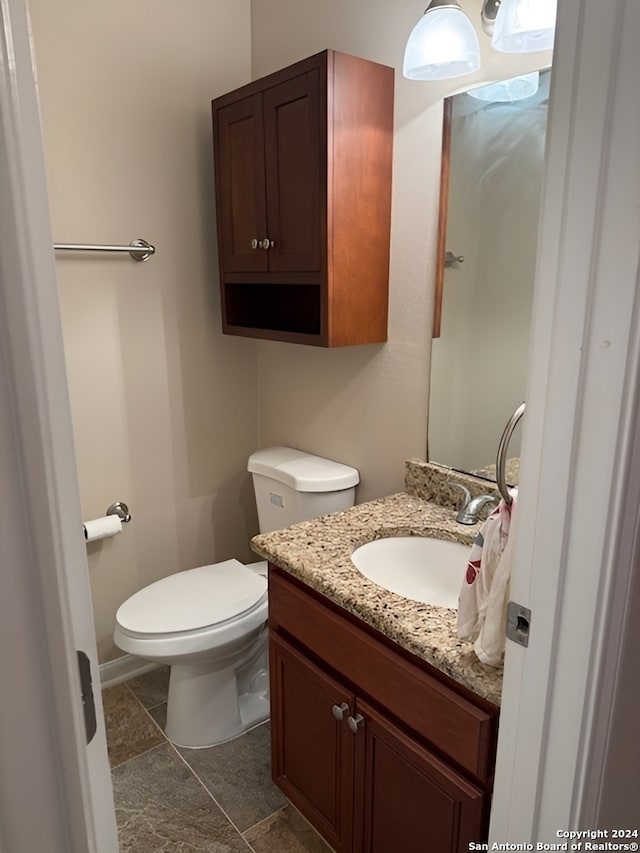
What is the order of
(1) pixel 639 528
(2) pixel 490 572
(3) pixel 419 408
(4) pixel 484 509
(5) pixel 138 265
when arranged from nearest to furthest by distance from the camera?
(1) pixel 639 528
(2) pixel 490 572
(4) pixel 484 509
(3) pixel 419 408
(5) pixel 138 265

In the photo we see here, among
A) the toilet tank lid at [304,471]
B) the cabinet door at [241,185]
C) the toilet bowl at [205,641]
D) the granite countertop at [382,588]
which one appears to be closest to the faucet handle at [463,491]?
the granite countertop at [382,588]

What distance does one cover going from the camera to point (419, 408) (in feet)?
5.90

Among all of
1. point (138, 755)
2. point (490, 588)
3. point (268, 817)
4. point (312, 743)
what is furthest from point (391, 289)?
point (138, 755)

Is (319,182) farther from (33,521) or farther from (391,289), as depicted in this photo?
(33,521)

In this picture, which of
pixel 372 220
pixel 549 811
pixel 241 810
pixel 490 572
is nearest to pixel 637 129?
pixel 490 572

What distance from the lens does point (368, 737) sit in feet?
4.26

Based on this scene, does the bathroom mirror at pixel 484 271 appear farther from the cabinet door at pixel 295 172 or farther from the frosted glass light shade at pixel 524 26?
the cabinet door at pixel 295 172

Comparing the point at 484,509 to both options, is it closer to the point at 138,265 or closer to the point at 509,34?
the point at 509,34

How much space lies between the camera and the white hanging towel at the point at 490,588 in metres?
0.97

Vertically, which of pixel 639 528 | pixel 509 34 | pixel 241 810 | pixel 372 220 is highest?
pixel 509 34

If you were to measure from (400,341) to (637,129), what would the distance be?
115 cm

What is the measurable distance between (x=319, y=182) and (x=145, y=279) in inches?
29.3

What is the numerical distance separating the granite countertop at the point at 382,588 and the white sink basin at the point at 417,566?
0.02m

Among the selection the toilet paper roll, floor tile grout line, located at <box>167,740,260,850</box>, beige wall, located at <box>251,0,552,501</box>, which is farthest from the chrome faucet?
the toilet paper roll
